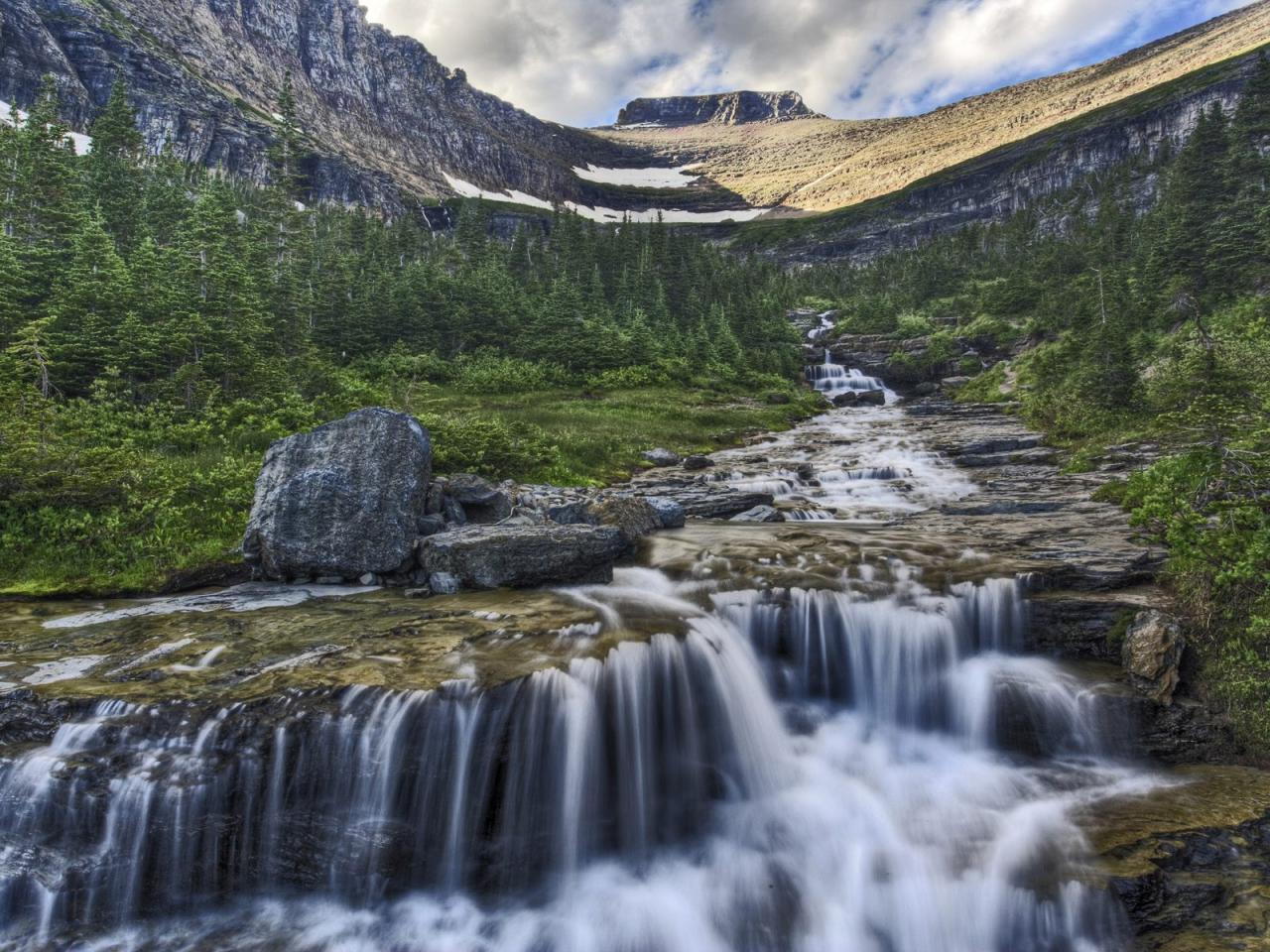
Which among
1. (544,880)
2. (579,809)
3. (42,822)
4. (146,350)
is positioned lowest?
(544,880)

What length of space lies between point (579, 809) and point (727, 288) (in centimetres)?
7029

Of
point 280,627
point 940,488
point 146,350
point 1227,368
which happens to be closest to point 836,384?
point 940,488

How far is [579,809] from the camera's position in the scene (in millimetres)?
7164

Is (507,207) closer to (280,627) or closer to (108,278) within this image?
(108,278)

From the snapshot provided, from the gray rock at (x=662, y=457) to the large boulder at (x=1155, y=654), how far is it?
1804cm

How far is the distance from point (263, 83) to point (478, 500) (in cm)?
17249

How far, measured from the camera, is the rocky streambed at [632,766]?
19.4ft

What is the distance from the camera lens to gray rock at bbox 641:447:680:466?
25161mm

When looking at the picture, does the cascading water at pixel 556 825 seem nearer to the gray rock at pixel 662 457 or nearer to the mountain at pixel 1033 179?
the gray rock at pixel 662 457

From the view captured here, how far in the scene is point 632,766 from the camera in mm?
7586

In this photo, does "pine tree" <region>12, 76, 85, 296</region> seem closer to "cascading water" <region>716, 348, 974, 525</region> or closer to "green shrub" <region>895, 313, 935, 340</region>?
"cascading water" <region>716, 348, 974, 525</region>

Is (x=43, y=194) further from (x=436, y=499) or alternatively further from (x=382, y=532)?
(x=382, y=532)

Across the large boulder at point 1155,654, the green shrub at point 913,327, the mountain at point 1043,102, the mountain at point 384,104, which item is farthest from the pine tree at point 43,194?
the mountain at point 1043,102

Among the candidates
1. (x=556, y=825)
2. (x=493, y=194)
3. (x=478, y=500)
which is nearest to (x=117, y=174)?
(x=478, y=500)
